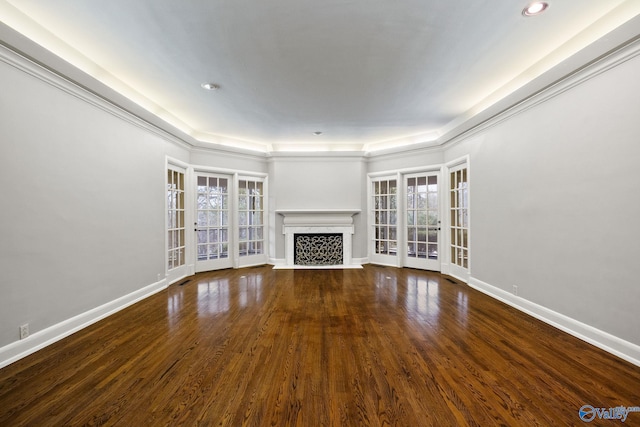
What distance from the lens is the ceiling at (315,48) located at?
2111 mm

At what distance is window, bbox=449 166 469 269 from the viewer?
4.62 metres

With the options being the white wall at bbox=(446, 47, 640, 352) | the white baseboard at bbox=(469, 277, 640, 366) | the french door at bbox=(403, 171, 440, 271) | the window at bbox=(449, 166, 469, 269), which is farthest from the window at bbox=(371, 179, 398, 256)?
the white baseboard at bbox=(469, 277, 640, 366)

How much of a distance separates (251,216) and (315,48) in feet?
13.5

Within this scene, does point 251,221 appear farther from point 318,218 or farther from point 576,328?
point 576,328

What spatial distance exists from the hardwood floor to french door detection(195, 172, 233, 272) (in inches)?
80.8

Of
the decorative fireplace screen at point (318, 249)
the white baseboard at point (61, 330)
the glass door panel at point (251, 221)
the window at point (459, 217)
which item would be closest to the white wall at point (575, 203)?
the window at point (459, 217)

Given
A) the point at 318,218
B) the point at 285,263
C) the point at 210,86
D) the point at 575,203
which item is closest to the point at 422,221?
the point at 318,218

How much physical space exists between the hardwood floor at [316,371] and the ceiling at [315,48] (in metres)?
2.73

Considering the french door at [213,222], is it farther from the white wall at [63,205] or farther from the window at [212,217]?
the white wall at [63,205]

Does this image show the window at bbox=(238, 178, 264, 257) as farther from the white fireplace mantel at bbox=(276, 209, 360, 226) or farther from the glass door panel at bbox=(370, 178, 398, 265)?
the glass door panel at bbox=(370, 178, 398, 265)

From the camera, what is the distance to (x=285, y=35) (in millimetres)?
2408

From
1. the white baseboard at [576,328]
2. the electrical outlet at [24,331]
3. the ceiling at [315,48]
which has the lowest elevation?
the white baseboard at [576,328]

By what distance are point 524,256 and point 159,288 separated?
16.6 ft

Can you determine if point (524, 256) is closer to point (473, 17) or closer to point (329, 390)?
point (473, 17)
